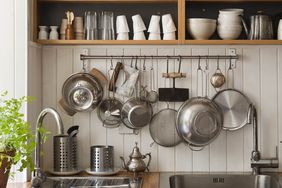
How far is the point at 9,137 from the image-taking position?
227 cm

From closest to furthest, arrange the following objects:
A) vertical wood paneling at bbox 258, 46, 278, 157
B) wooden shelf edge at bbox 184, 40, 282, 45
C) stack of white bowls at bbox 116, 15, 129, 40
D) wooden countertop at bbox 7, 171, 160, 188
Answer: wooden countertop at bbox 7, 171, 160, 188 < wooden shelf edge at bbox 184, 40, 282, 45 < stack of white bowls at bbox 116, 15, 129, 40 < vertical wood paneling at bbox 258, 46, 278, 157

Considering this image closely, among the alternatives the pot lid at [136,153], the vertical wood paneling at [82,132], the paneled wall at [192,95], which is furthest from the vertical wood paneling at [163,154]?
the vertical wood paneling at [82,132]

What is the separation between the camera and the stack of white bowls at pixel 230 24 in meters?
2.95

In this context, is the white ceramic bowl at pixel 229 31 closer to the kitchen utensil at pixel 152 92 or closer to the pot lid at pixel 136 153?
the kitchen utensil at pixel 152 92

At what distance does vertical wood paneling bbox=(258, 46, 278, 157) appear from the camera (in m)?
3.11

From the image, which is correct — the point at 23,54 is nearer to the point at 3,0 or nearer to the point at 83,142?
the point at 3,0

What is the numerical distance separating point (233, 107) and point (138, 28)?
2.46ft

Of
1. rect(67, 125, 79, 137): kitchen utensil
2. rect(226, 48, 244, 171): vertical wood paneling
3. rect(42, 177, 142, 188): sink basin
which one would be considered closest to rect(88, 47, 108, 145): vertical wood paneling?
rect(67, 125, 79, 137): kitchen utensil

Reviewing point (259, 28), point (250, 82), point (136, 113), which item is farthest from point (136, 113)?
point (259, 28)

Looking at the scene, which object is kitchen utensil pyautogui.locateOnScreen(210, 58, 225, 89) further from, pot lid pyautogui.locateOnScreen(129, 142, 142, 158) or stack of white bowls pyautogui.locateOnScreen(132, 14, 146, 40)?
pot lid pyautogui.locateOnScreen(129, 142, 142, 158)

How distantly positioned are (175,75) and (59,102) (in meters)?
0.74

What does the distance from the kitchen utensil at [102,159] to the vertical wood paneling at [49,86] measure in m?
0.33

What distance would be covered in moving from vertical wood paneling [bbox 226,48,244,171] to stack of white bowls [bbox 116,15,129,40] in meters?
0.65

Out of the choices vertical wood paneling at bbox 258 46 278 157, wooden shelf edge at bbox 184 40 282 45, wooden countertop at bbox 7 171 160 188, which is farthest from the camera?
vertical wood paneling at bbox 258 46 278 157
